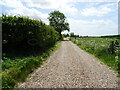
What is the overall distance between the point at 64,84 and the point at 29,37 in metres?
6.33

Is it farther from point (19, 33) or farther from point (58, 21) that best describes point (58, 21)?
point (19, 33)

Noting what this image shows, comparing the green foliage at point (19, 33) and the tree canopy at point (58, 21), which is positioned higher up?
the tree canopy at point (58, 21)

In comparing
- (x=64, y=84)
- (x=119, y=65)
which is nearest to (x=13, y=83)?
(x=64, y=84)

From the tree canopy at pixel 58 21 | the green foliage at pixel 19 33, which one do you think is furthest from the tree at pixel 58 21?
the green foliage at pixel 19 33

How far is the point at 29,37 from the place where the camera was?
1081cm

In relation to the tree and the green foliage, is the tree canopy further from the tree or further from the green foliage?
A: the green foliage

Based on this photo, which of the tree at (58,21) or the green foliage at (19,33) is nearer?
the green foliage at (19,33)

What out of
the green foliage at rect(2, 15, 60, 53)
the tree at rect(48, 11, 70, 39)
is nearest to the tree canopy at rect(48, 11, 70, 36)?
the tree at rect(48, 11, 70, 39)

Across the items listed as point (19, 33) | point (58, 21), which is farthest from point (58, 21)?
point (19, 33)

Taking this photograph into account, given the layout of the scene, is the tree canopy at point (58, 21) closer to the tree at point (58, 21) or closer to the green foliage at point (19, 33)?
the tree at point (58, 21)

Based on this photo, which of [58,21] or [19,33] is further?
[58,21]

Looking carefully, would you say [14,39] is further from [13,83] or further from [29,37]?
[13,83]

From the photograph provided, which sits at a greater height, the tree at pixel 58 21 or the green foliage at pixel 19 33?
the tree at pixel 58 21

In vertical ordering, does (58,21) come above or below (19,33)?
above
